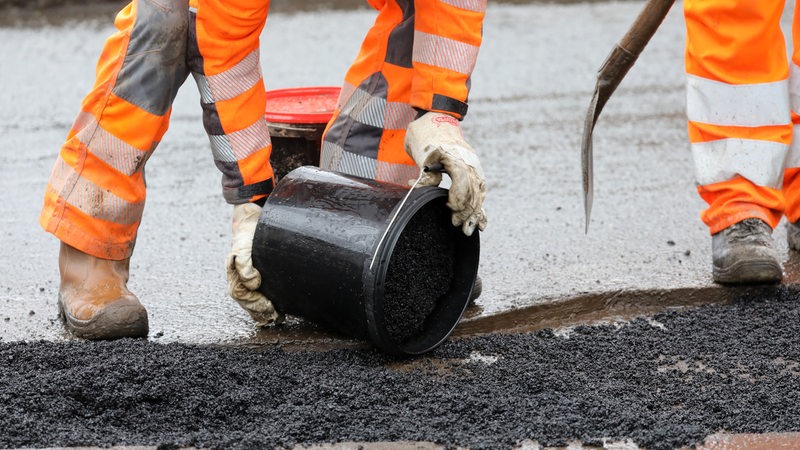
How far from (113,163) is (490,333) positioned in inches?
46.4

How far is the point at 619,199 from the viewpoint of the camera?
4.07 m

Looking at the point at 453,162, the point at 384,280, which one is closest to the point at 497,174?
the point at 453,162

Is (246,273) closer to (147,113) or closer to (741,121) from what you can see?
(147,113)

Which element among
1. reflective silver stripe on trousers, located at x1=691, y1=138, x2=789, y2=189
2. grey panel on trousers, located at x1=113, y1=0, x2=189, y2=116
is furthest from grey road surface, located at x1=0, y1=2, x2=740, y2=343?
grey panel on trousers, located at x1=113, y1=0, x2=189, y2=116

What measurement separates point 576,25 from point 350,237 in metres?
4.87

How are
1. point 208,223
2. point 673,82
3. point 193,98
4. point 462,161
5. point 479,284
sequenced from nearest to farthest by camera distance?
point 462,161
point 479,284
point 208,223
point 193,98
point 673,82

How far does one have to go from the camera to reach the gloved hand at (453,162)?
2.64 m

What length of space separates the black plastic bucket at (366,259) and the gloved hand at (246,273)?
0.02 metres

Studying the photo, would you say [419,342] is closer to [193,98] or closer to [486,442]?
[486,442]

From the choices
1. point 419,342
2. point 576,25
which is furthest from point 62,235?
point 576,25

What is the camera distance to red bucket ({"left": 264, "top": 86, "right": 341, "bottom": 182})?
10.8 ft

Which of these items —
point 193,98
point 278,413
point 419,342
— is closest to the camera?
point 278,413

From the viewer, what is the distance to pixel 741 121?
3346 millimetres

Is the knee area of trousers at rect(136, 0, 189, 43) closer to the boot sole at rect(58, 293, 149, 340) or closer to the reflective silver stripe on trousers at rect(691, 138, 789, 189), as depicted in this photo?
the boot sole at rect(58, 293, 149, 340)
